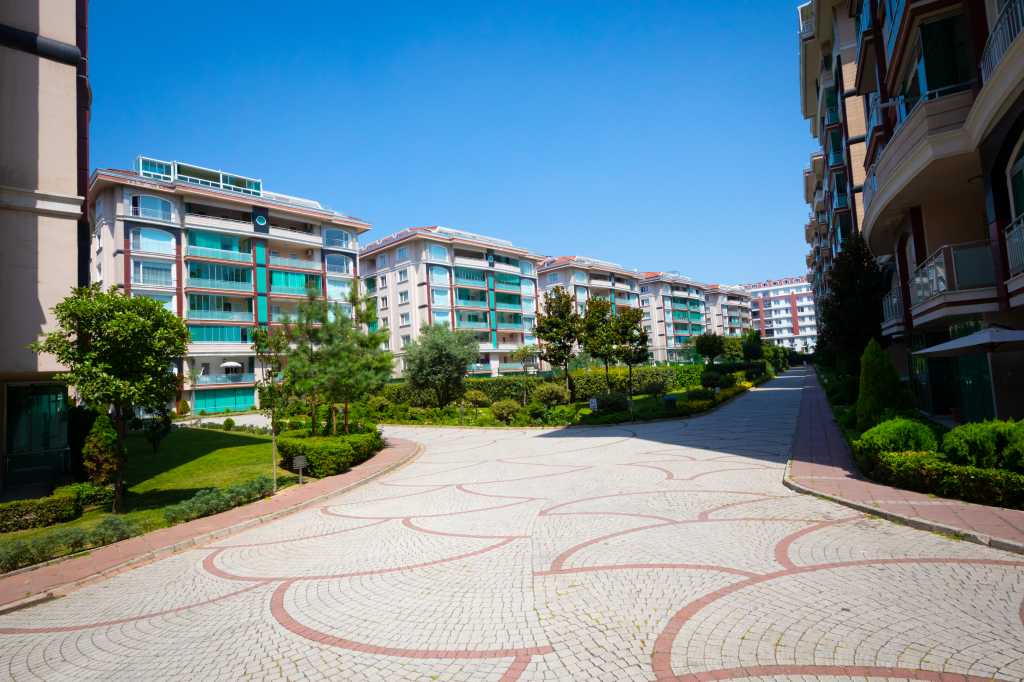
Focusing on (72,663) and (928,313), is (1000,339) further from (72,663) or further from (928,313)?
(72,663)

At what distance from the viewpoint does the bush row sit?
1161cm

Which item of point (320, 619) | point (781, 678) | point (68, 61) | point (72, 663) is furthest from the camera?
point (68, 61)

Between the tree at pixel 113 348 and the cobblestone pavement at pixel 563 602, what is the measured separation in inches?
163

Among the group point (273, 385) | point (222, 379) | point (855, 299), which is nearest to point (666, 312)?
point (222, 379)

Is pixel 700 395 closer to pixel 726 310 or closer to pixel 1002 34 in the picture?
pixel 1002 34

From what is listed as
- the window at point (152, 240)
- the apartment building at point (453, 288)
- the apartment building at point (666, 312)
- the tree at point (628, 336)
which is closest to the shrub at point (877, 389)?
the tree at point (628, 336)

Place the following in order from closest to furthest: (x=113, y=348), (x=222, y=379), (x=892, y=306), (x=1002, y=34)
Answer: (x=1002, y=34) → (x=113, y=348) → (x=892, y=306) → (x=222, y=379)

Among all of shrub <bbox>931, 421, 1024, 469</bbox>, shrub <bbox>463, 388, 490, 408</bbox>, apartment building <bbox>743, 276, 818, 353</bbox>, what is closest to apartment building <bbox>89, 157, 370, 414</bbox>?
shrub <bbox>463, 388, 490, 408</bbox>

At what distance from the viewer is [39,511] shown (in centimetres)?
1175

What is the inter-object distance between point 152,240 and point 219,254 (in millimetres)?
4772

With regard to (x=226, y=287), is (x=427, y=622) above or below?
below

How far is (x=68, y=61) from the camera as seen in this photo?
16.6 m

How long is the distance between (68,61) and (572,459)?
19250 mm

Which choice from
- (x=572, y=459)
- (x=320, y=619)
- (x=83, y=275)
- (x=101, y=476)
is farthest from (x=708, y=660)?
(x=83, y=275)
